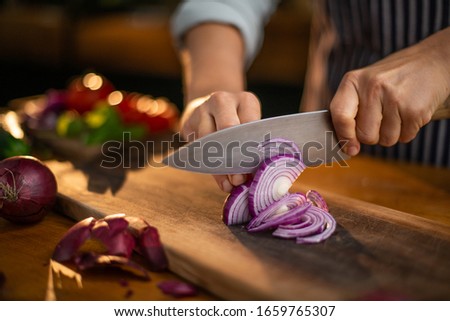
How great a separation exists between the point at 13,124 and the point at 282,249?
1.44 metres

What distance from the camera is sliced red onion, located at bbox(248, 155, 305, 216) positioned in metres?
1.36

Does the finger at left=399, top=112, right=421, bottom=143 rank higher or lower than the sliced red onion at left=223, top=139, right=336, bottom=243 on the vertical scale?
higher

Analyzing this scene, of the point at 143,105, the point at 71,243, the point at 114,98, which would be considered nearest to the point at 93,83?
the point at 114,98

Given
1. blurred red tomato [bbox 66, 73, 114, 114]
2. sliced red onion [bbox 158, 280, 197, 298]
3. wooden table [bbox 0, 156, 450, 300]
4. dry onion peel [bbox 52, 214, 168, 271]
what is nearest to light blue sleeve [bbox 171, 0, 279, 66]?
blurred red tomato [bbox 66, 73, 114, 114]

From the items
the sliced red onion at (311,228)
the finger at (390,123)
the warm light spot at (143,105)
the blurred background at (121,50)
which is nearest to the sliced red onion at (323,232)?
the sliced red onion at (311,228)

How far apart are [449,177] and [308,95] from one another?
2.48 ft

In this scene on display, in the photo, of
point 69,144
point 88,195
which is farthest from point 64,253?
point 69,144

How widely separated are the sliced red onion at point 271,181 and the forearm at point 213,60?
1.67 feet

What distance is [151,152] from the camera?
2084 mm

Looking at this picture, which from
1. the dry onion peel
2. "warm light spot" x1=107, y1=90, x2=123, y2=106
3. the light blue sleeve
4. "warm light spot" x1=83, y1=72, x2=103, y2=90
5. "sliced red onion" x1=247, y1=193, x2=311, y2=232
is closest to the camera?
the dry onion peel

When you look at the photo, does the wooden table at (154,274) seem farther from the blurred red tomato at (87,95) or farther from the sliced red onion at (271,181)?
the blurred red tomato at (87,95)

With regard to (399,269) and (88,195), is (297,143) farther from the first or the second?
(88,195)

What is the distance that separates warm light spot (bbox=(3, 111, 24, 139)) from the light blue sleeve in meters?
0.72

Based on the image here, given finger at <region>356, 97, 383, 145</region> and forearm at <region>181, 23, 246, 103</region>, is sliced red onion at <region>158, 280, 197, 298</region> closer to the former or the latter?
finger at <region>356, 97, 383, 145</region>
